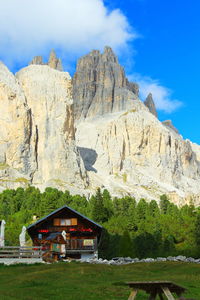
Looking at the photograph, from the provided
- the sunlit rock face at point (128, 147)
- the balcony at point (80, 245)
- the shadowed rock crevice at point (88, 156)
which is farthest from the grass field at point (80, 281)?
the shadowed rock crevice at point (88, 156)

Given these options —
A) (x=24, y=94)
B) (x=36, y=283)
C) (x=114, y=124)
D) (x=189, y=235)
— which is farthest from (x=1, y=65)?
(x=36, y=283)

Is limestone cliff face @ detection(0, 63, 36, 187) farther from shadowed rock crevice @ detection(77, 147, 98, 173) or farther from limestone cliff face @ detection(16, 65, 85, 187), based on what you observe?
shadowed rock crevice @ detection(77, 147, 98, 173)

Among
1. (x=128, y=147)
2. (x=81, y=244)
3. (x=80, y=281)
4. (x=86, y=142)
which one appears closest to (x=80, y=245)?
(x=81, y=244)

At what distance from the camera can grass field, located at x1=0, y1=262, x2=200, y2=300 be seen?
1664 centimetres

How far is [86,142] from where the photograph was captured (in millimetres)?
173500

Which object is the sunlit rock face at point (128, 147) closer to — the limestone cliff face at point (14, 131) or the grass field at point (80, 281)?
the limestone cliff face at point (14, 131)

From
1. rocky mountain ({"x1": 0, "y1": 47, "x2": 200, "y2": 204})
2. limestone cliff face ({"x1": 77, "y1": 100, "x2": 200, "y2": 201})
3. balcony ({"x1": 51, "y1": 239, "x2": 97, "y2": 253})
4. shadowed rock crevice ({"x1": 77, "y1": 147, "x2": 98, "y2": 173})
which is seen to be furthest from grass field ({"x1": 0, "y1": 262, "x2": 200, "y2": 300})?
shadowed rock crevice ({"x1": 77, "y1": 147, "x2": 98, "y2": 173})

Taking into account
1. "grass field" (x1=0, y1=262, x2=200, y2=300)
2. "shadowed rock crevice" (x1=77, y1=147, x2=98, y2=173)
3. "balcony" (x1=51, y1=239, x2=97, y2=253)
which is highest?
"shadowed rock crevice" (x1=77, y1=147, x2=98, y2=173)

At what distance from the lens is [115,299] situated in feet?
51.5

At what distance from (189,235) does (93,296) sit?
1409 inches

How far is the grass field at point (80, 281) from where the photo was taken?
16.6 metres

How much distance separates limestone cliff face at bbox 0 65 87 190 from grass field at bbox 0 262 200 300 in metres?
99.6

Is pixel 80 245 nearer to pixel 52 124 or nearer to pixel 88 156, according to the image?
pixel 52 124

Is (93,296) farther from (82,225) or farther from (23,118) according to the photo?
(23,118)
